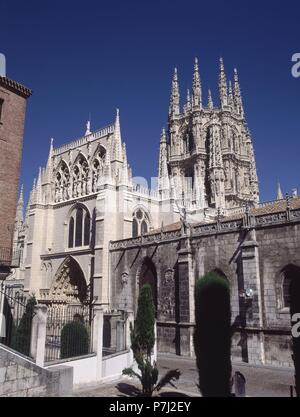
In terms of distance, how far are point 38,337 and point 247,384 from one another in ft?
27.4

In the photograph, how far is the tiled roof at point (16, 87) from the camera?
20.5m

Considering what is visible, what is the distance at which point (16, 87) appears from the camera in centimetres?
2112

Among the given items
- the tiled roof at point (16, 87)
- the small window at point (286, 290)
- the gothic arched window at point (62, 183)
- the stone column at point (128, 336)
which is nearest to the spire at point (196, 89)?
the gothic arched window at point (62, 183)

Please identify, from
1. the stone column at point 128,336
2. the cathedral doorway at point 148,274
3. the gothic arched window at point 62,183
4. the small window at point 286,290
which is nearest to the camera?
the stone column at point 128,336

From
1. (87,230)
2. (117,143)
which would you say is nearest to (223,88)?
(117,143)

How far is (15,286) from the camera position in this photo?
40.5m

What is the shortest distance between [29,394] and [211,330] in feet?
18.9

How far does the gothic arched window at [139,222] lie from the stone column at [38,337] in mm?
21152

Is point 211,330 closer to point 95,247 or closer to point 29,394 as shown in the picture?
point 29,394

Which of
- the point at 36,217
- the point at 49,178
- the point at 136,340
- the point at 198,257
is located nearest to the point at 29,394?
the point at 136,340

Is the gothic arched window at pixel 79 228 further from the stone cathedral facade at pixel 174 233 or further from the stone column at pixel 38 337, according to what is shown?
the stone column at pixel 38 337

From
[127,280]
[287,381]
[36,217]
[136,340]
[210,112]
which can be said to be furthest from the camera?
[210,112]

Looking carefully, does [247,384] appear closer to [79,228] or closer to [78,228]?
[79,228]

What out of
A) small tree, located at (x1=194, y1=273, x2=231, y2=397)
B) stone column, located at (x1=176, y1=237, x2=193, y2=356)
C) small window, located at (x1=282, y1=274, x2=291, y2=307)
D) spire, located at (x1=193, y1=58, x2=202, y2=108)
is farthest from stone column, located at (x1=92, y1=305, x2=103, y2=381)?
spire, located at (x1=193, y1=58, x2=202, y2=108)
